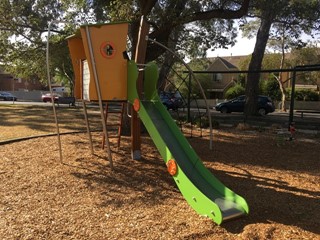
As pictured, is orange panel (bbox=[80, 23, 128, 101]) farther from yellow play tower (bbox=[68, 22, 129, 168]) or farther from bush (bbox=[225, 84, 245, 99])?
bush (bbox=[225, 84, 245, 99])

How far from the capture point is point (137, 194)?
18.3ft

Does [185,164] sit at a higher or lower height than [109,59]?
lower

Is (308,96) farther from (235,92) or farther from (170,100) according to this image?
(170,100)

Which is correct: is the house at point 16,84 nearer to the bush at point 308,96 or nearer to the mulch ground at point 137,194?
the bush at point 308,96

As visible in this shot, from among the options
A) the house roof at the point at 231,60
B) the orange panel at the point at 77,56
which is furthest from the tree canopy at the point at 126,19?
the house roof at the point at 231,60

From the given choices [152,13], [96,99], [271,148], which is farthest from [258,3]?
[96,99]

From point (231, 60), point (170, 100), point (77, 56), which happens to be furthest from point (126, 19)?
point (231, 60)

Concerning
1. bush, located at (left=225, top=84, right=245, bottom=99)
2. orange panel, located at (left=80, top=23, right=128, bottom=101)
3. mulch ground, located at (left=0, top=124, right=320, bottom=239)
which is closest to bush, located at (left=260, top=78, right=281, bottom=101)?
bush, located at (left=225, top=84, right=245, bottom=99)

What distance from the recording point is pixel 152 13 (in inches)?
457

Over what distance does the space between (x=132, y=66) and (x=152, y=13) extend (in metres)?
5.45

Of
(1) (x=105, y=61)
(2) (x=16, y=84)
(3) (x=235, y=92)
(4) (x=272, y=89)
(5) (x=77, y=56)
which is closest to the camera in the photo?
(1) (x=105, y=61)

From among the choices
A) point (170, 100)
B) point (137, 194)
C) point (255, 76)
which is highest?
point (255, 76)

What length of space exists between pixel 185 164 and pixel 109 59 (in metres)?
2.37

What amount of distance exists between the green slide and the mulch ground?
17cm
